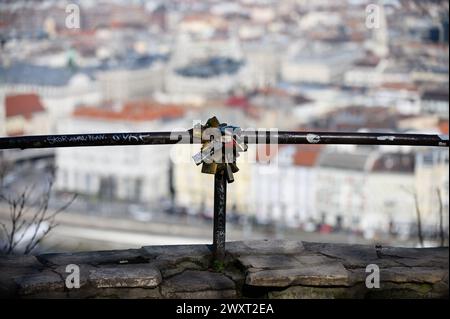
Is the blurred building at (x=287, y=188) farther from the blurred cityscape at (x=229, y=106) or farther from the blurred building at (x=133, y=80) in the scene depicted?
the blurred building at (x=133, y=80)

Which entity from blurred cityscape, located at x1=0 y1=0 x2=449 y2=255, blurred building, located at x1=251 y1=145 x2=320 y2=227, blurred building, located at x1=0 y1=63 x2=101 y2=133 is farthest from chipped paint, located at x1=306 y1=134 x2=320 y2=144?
blurred building, located at x1=0 y1=63 x2=101 y2=133

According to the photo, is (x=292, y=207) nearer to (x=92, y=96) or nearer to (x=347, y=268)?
(x=92, y=96)

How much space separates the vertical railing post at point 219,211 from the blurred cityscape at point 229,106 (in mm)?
8560

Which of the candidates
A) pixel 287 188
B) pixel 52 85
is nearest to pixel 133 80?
pixel 52 85

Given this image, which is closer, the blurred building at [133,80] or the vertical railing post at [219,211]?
the vertical railing post at [219,211]

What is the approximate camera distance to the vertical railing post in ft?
5.11

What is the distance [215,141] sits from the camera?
1.54 metres

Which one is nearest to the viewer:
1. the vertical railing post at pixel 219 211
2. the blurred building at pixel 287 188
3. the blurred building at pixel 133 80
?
the vertical railing post at pixel 219 211

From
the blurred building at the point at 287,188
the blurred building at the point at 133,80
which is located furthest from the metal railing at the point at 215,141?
the blurred building at the point at 133,80

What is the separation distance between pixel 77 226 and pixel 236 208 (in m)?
4.46

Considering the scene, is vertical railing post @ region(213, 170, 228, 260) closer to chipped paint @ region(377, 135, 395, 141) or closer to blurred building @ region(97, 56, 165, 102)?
chipped paint @ region(377, 135, 395, 141)

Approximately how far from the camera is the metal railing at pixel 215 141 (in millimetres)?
1514

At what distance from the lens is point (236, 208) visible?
2798cm
